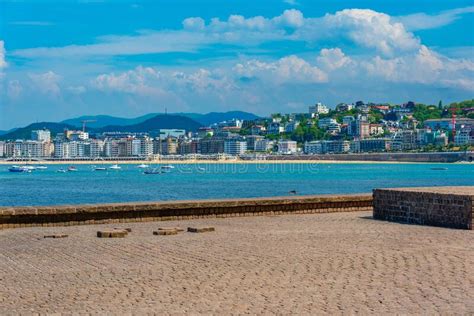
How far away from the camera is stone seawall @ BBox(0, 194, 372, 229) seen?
18344mm

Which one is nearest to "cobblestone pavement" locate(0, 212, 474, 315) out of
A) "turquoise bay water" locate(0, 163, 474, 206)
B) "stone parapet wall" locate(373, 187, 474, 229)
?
"stone parapet wall" locate(373, 187, 474, 229)

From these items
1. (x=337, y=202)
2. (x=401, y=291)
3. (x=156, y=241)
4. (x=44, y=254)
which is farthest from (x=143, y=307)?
(x=337, y=202)

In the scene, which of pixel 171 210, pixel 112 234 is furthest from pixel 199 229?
pixel 171 210

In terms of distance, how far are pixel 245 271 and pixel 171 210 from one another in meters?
8.26

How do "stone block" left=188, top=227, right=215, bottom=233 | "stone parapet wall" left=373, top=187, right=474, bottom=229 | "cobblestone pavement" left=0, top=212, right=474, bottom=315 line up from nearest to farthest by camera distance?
"cobblestone pavement" left=0, top=212, right=474, bottom=315
"stone block" left=188, top=227, right=215, bottom=233
"stone parapet wall" left=373, top=187, right=474, bottom=229

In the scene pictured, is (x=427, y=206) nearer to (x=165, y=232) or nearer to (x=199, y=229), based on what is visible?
(x=199, y=229)

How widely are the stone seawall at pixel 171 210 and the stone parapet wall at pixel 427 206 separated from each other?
2.13 meters

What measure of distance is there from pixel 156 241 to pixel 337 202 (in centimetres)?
755

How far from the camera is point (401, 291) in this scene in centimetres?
979

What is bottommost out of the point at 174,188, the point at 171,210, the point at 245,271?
the point at 174,188

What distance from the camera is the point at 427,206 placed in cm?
1775

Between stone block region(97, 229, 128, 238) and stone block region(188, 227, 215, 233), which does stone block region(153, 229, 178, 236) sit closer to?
stone block region(188, 227, 215, 233)

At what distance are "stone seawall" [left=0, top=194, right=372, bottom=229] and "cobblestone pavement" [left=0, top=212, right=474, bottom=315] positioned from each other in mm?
1147

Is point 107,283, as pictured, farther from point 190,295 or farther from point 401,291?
point 401,291
